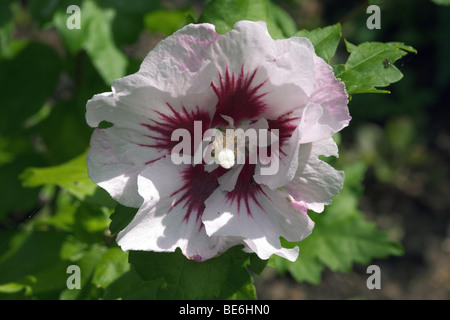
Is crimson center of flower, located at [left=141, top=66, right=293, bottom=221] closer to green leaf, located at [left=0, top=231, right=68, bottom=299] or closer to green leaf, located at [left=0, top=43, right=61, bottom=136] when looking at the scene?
green leaf, located at [left=0, top=231, right=68, bottom=299]

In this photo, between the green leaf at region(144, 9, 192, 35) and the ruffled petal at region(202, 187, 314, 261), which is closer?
the ruffled petal at region(202, 187, 314, 261)

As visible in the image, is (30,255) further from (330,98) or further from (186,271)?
(330,98)

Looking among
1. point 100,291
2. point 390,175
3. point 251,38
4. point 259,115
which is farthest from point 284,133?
point 390,175

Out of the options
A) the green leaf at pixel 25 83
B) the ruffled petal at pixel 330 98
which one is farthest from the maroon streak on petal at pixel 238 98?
the green leaf at pixel 25 83

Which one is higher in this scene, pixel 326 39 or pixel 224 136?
pixel 326 39

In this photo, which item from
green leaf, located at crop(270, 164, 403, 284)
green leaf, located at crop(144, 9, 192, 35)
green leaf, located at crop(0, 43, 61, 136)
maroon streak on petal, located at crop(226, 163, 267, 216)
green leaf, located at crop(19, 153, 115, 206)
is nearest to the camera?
maroon streak on petal, located at crop(226, 163, 267, 216)

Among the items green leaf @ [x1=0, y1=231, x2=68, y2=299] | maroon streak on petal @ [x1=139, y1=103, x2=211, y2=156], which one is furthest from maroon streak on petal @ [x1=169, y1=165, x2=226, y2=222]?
green leaf @ [x1=0, y1=231, x2=68, y2=299]

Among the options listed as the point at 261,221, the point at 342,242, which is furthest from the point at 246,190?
the point at 342,242
